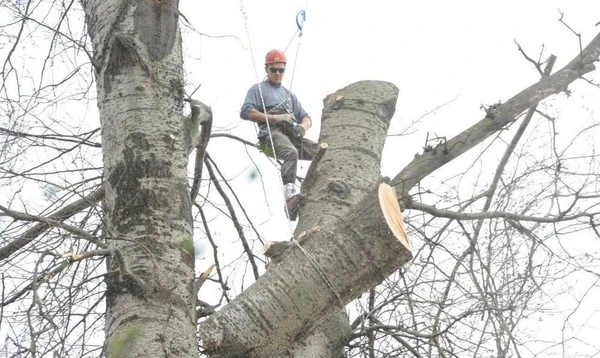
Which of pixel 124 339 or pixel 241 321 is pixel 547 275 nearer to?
pixel 241 321

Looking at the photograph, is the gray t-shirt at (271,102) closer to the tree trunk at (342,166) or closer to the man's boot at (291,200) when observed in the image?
the man's boot at (291,200)

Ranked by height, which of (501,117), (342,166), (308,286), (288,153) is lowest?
(308,286)

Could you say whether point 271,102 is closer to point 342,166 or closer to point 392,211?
point 342,166

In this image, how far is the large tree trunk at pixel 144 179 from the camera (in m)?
2.93

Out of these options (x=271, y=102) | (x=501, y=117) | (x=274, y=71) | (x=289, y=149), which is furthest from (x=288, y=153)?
(x=501, y=117)

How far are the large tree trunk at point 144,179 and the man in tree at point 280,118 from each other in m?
1.76

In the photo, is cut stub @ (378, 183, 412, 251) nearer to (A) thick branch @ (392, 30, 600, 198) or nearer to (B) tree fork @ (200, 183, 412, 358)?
(B) tree fork @ (200, 183, 412, 358)

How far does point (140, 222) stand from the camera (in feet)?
10.2

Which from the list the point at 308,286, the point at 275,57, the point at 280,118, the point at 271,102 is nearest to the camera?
the point at 308,286

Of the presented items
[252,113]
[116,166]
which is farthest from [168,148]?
[252,113]

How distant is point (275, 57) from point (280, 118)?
2.12 ft

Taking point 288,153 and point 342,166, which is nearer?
point 342,166

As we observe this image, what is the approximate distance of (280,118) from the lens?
5691 millimetres

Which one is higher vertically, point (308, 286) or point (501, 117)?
point (501, 117)
